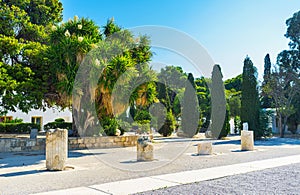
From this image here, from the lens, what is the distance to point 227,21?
1220 centimetres

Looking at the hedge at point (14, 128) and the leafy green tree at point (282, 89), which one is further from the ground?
the leafy green tree at point (282, 89)

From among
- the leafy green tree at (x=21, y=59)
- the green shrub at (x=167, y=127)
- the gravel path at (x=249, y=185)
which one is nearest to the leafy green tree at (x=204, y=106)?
the green shrub at (x=167, y=127)

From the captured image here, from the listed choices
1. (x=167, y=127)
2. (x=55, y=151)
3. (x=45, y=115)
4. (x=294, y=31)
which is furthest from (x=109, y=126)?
(x=294, y=31)

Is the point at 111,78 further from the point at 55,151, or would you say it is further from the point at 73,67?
the point at 55,151

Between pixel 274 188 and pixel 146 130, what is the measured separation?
1877cm

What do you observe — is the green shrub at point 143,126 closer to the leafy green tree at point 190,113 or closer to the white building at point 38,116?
the leafy green tree at point 190,113

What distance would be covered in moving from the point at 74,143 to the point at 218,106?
11.8 metres

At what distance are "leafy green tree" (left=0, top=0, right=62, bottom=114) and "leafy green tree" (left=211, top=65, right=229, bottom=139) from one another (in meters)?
12.0

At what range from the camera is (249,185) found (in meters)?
5.90

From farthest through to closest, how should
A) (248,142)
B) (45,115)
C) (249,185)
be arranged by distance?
(45,115) < (248,142) < (249,185)

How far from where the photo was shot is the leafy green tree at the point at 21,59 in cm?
1215

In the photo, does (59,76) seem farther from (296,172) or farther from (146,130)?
(146,130)

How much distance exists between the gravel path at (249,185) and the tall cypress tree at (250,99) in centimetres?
1304

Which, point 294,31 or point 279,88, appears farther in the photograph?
point 294,31
